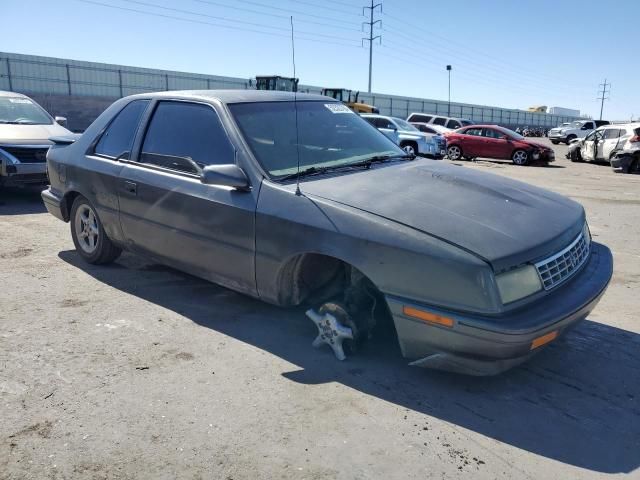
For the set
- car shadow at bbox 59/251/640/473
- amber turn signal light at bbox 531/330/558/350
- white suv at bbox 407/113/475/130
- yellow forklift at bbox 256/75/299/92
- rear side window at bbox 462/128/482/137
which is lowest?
car shadow at bbox 59/251/640/473

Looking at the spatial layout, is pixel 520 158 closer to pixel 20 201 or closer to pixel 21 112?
pixel 21 112

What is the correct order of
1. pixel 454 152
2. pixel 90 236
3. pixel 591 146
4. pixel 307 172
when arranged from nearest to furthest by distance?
pixel 307 172, pixel 90 236, pixel 591 146, pixel 454 152

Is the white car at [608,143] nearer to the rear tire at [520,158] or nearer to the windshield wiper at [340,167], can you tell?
the rear tire at [520,158]

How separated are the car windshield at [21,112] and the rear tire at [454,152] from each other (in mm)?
15257

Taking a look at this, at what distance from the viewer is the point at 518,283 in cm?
281

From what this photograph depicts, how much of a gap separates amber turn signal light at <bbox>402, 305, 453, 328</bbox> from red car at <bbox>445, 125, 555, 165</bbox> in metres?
18.3

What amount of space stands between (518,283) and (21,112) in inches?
370

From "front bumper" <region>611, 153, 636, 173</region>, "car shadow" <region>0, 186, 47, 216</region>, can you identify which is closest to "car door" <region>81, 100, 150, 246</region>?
"car shadow" <region>0, 186, 47, 216</region>

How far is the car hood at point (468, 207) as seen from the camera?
2.88 metres

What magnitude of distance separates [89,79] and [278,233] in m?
29.3

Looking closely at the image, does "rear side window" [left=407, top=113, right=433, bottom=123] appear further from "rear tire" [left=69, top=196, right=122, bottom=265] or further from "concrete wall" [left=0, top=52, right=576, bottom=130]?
"rear tire" [left=69, top=196, right=122, bottom=265]

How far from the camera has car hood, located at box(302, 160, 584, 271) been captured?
288cm

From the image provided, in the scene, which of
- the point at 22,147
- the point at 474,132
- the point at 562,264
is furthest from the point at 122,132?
the point at 474,132

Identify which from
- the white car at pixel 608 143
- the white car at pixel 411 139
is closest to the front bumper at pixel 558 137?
the white car at pixel 608 143
